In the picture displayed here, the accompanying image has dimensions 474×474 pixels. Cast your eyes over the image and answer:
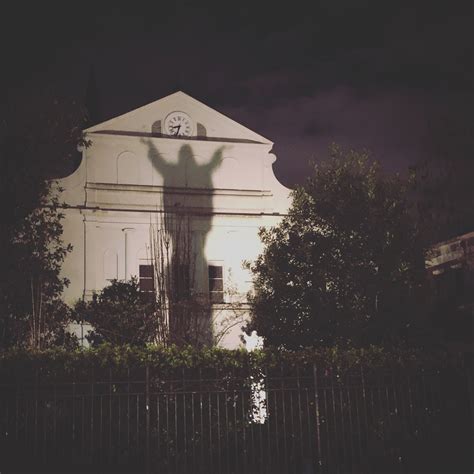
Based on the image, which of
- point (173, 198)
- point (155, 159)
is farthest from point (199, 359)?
point (155, 159)

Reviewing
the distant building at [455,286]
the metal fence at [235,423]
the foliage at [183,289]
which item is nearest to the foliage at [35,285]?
the foliage at [183,289]

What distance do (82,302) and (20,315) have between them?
11.7ft

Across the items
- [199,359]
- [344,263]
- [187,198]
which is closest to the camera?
[199,359]

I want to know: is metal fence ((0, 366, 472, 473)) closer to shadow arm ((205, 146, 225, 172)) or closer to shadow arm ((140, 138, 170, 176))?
shadow arm ((140, 138, 170, 176))

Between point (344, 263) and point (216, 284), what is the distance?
11.2 m

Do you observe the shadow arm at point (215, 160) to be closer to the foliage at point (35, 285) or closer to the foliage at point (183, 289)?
the foliage at point (183, 289)

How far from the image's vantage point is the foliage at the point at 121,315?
23688 millimetres

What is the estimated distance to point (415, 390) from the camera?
1245cm

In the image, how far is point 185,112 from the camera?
30.7 metres

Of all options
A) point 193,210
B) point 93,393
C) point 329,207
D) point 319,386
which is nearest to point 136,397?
point 93,393

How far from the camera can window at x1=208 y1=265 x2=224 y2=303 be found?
29.5 meters

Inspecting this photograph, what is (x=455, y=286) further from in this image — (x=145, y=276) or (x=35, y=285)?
(x=35, y=285)

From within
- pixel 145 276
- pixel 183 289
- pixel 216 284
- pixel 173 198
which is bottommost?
pixel 183 289

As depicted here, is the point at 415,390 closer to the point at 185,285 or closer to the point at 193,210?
the point at 185,285
